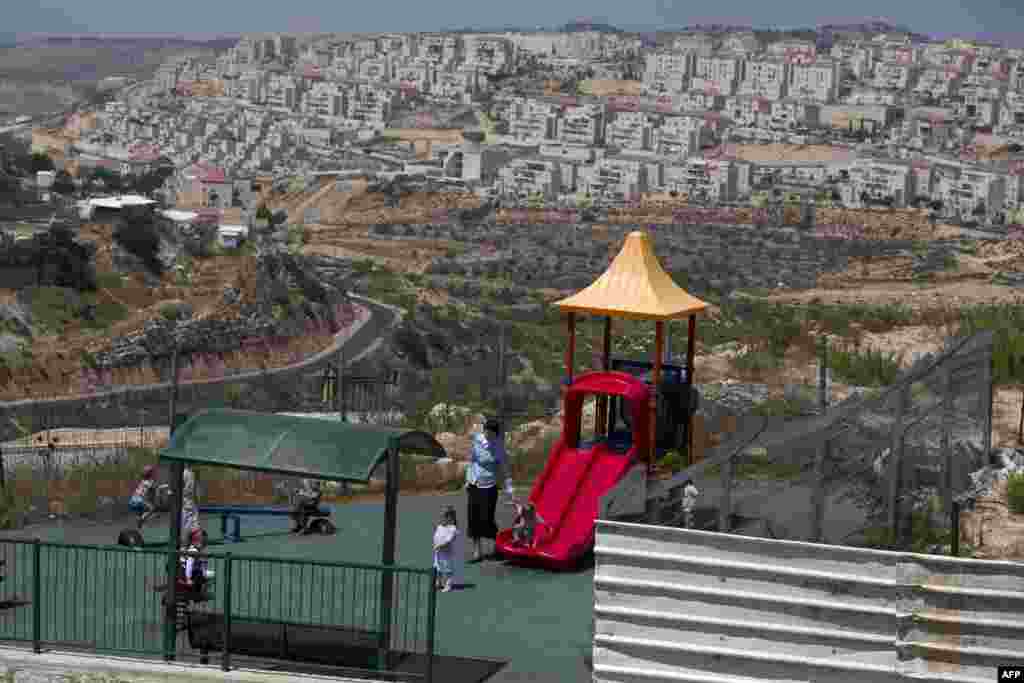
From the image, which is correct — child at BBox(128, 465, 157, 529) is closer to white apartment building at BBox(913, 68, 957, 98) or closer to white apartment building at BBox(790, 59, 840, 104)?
white apartment building at BBox(790, 59, 840, 104)

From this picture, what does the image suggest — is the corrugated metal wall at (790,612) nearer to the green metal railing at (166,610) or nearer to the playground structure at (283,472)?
the green metal railing at (166,610)

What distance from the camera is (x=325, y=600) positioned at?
9664 mm

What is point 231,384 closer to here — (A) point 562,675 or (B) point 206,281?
(B) point 206,281

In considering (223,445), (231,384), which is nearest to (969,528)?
(223,445)

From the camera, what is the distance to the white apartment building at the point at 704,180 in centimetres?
12238

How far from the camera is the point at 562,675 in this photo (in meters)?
9.06

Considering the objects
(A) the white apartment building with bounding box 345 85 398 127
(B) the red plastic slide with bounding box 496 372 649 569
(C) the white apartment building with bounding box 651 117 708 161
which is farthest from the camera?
(A) the white apartment building with bounding box 345 85 398 127

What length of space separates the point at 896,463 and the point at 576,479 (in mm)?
3079

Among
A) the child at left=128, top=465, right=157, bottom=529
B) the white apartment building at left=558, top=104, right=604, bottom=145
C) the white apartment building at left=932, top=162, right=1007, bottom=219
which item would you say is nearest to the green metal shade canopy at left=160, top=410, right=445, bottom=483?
the child at left=128, top=465, right=157, bottom=529

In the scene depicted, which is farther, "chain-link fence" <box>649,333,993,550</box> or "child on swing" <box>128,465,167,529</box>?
"child on swing" <box>128,465,167,529</box>

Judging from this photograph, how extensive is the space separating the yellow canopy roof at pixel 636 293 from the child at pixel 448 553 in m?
2.75

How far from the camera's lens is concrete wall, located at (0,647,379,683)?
871 cm

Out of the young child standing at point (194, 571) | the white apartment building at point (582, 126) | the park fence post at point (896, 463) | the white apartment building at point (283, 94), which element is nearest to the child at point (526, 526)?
the young child standing at point (194, 571)

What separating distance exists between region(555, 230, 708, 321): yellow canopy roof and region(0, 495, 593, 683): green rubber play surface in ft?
7.74
